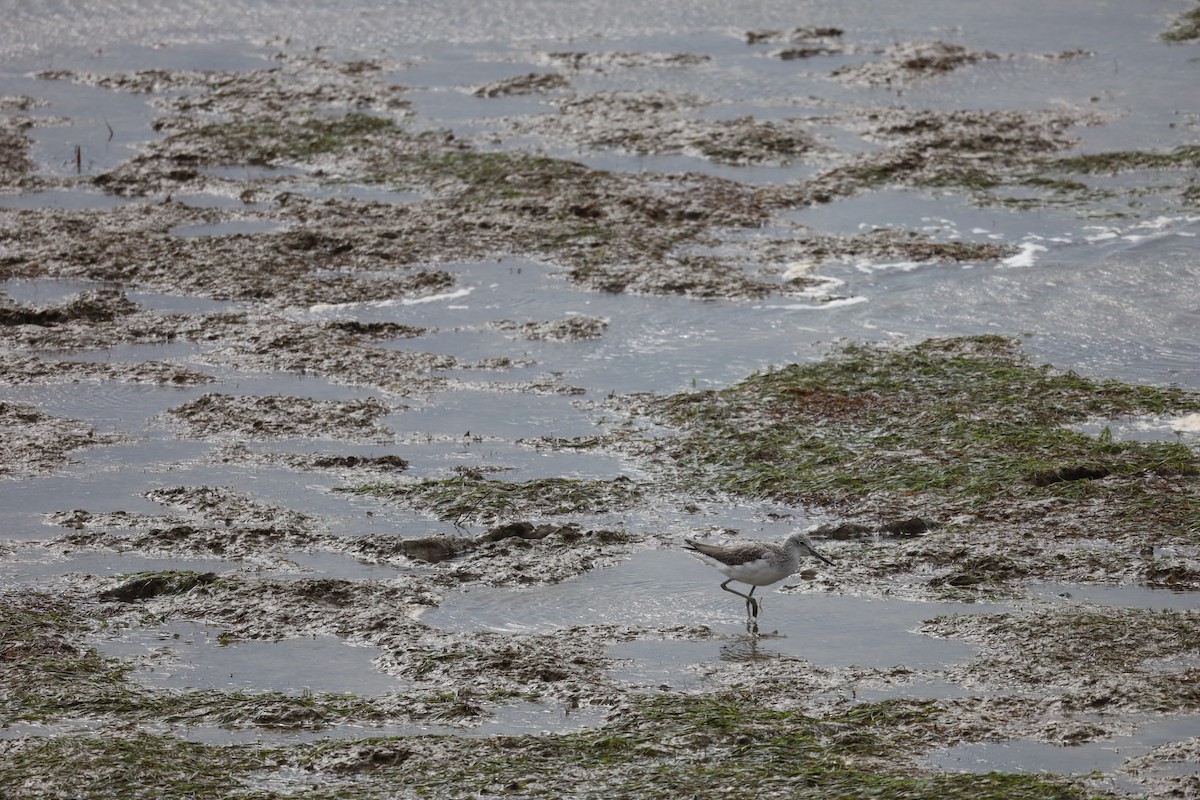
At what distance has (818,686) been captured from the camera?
835 centimetres

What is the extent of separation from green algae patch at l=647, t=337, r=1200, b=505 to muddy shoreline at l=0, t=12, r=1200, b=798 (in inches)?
1.5

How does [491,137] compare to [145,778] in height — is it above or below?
above

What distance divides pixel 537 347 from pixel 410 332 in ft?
4.12

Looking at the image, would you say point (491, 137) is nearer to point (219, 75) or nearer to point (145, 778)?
point (219, 75)

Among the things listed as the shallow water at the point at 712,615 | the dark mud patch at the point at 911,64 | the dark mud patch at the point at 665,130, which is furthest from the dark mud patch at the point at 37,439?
the dark mud patch at the point at 911,64

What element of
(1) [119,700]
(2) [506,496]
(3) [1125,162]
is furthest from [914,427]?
(3) [1125,162]

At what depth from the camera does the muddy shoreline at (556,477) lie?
7727mm

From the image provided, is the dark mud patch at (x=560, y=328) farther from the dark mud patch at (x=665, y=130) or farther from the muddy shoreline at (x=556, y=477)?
the dark mud patch at (x=665, y=130)

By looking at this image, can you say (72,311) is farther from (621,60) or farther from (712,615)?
(621,60)

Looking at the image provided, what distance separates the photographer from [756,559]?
9.19 m

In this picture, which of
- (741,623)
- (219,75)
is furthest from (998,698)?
(219,75)

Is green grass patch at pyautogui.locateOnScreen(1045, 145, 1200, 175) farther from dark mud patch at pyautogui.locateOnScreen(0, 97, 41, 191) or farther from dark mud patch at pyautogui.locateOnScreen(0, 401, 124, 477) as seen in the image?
dark mud patch at pyautogui.locateOnScreen(0, 97, 41, 191)

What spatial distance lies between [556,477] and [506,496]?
18.8 inches

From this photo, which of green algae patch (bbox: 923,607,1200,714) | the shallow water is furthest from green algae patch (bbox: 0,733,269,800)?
green algae patch (bbox: 923,607,1200,714)
